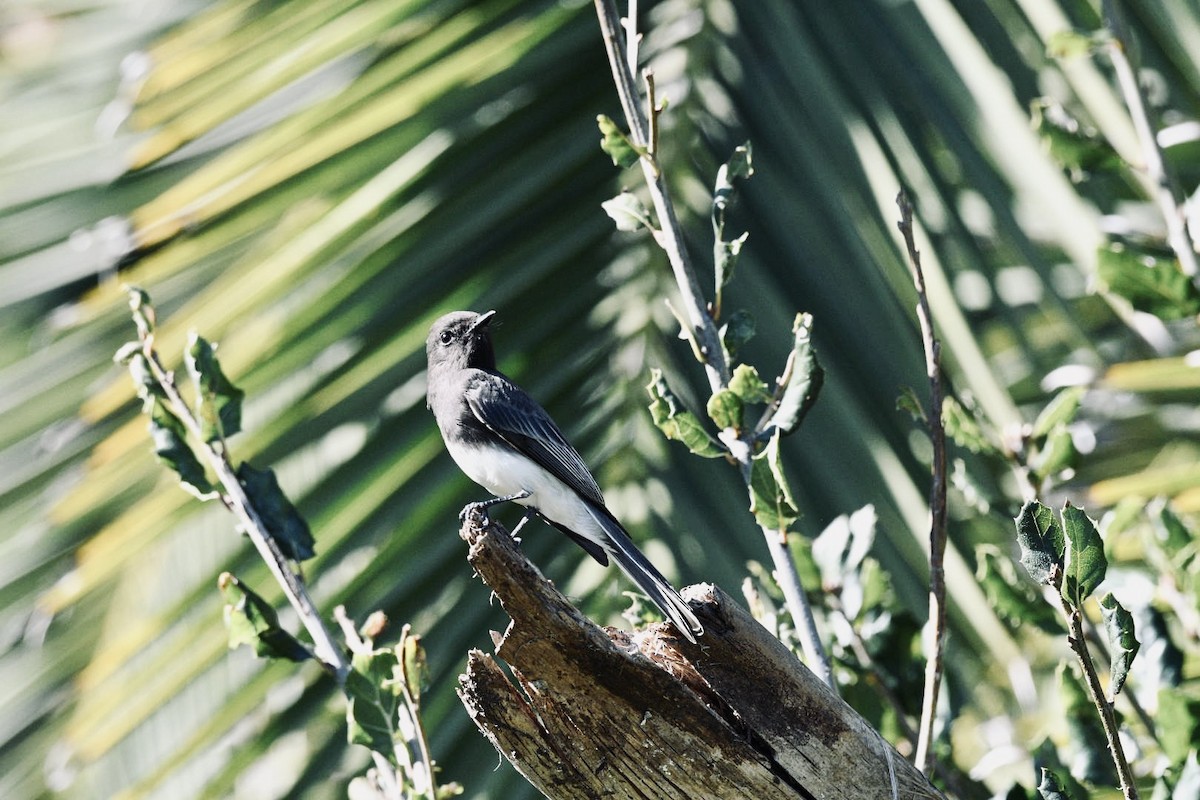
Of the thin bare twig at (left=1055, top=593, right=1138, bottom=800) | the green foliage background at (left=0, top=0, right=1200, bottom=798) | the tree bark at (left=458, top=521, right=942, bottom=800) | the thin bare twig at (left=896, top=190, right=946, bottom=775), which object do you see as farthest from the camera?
the green foliage background at (left=0, top=0, right=1200, bottom=798)

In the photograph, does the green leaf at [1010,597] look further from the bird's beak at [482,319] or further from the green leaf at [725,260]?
the bird's beak at [482,319]

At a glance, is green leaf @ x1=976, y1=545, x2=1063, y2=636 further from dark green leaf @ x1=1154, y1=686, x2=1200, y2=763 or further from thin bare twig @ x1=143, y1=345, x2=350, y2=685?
thin bare twig @ x1=143, y1=345, x2=350, y2=685

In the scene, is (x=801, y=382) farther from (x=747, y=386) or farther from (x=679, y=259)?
(x=679, y=259)

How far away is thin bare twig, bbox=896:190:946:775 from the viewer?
6.10ft

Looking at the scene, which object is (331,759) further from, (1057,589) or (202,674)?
(1057,589)

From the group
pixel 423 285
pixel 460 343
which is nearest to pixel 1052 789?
pixel 423 285

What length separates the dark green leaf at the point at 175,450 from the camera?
6.84ft

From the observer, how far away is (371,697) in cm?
198

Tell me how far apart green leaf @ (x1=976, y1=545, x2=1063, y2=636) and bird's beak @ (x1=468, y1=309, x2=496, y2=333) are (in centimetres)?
100

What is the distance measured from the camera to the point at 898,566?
111 inches

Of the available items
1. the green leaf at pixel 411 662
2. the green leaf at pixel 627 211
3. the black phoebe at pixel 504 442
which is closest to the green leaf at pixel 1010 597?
the black phoebe at pixel 504 442

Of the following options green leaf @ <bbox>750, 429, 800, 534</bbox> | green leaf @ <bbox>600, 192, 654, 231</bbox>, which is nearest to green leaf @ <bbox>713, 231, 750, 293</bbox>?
green leaf @ <bbox>600, 192, 654, 231</bbox>

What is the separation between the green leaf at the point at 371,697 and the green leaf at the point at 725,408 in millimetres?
578

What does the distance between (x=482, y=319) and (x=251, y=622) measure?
0.87 m
